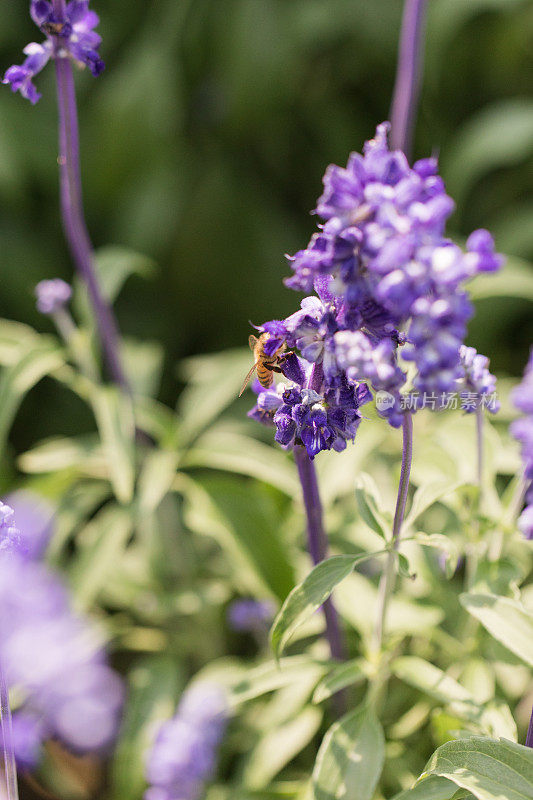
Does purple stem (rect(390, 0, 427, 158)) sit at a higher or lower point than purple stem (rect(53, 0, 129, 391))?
higher

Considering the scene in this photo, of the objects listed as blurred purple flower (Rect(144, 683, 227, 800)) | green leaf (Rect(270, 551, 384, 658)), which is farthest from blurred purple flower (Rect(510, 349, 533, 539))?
blurred purple flower (Rect(144, 683, 227, 800))

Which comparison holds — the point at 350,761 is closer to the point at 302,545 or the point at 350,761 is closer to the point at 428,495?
the point at 428,495

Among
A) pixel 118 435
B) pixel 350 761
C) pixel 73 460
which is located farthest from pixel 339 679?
pixel 73 460

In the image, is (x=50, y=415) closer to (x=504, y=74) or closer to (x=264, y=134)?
(x=264, y=134)

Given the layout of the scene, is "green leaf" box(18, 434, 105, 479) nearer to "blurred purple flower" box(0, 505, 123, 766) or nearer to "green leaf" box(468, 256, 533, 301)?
"blurred purple flower" box(0, 505, 123, 766)

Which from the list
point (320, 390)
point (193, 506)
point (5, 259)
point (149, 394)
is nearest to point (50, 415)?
point (5, 259)

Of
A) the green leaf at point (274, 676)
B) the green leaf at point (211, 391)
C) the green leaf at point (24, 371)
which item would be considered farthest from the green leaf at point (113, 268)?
the green leaf at point (274, 676)

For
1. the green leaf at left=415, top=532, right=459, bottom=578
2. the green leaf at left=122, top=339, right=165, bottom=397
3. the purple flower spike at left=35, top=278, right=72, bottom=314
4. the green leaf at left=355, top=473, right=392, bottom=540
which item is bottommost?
the green leaf at left=415, top=532, right=459, bottom=578
